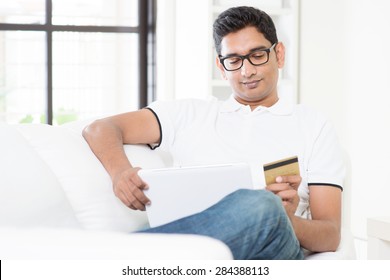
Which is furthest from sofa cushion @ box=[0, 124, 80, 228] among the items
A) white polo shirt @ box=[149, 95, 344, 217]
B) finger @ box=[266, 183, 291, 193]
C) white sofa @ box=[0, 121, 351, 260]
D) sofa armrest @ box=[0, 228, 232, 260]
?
sofa armrest @ box=[0, 228, 232, 260]

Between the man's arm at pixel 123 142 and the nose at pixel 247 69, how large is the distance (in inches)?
11.4

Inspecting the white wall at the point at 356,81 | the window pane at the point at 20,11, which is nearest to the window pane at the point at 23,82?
the window pane at the point at 20,11

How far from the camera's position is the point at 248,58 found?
2.16 m

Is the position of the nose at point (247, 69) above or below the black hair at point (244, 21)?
below

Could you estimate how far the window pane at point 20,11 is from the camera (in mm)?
4418

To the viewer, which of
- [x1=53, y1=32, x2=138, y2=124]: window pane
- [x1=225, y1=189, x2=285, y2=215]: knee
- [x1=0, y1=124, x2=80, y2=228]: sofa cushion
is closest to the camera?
[x1=225, y1=189, x2=285, y2=215]: knee

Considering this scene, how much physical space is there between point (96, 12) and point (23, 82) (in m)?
0.61

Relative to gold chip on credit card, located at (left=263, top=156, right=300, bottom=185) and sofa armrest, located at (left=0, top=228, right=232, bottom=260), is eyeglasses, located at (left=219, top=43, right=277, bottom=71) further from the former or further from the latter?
sofa armrest, located at (left=0, top=228, right=232, bottom=260)

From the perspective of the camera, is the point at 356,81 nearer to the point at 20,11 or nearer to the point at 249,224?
the point at 20,11

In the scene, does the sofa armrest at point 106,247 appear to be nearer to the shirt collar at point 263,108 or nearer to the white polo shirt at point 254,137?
the white polo shirt at point 254,137

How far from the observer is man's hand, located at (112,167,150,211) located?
184 centimetres

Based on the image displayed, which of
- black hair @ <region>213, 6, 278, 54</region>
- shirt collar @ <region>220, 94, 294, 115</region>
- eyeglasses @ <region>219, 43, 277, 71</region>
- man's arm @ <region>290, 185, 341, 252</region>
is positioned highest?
black hair @ <region>213, 6, 278, 54</region>

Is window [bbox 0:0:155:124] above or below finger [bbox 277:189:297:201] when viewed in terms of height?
above

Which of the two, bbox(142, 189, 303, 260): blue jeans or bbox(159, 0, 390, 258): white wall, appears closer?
bbox(142, 189, 303, 260): blue jeans
